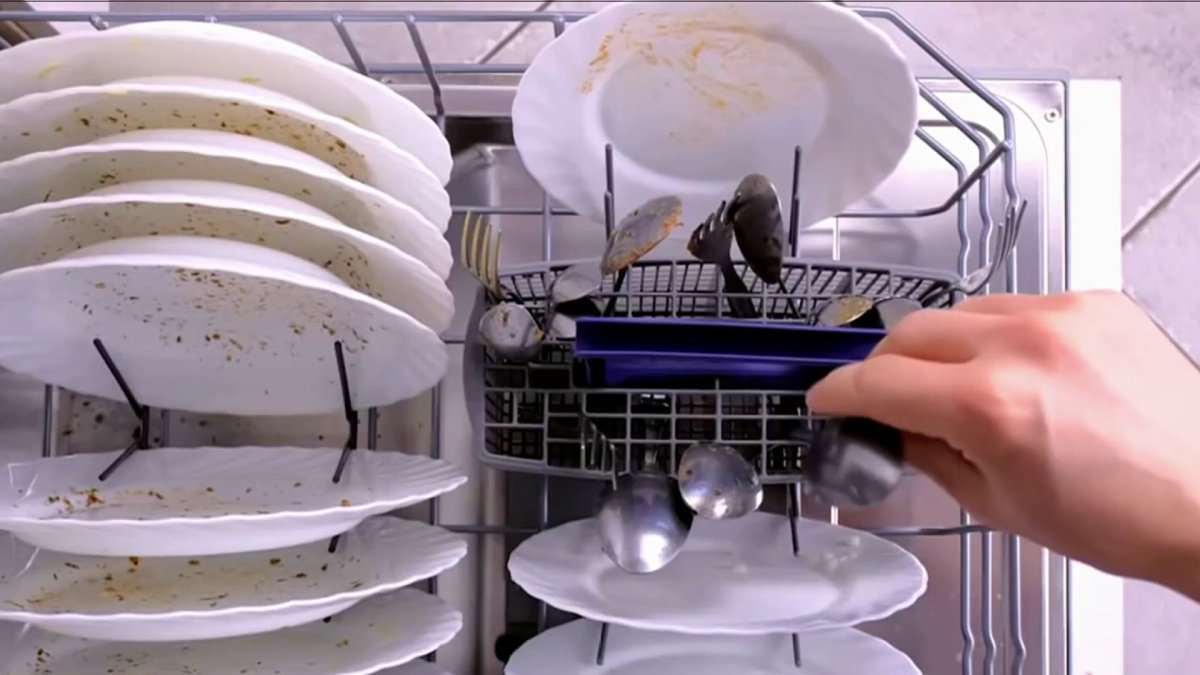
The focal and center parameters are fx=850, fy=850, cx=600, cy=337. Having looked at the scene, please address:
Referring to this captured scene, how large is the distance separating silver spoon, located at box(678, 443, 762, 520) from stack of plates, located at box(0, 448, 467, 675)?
0.14 m

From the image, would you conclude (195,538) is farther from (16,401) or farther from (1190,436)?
(1190,436)

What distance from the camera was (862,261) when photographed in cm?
60

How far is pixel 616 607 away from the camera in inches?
20.5

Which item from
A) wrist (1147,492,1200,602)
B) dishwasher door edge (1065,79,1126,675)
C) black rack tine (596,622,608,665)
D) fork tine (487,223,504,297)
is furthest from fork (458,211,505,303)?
dishwasher door edge (1065,79,1126,675)

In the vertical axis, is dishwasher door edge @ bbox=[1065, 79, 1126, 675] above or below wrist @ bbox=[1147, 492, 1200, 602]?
above

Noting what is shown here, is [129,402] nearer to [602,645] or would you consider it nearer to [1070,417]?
[602,645]

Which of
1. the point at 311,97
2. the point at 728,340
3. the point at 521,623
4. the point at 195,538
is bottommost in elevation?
the point at 521,623

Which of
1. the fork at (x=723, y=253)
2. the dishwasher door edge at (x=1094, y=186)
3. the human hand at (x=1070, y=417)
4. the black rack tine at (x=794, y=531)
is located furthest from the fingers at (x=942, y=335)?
the dishwasher door edge at (x=1094, y=186)

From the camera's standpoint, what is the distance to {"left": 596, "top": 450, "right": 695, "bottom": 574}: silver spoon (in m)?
0.49

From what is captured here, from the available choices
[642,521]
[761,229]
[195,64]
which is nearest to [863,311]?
[761,229]

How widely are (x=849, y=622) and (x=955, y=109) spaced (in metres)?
0.48

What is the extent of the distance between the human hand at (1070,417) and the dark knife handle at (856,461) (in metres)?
0.05

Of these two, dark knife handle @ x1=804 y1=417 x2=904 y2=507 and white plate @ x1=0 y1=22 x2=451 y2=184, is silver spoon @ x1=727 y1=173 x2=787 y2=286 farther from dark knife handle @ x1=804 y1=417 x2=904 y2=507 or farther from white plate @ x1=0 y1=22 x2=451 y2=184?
white plate @ x1=0 y1=22 x2=451 y2=184

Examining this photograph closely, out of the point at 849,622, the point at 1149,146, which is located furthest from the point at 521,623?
the point at 1149,146
